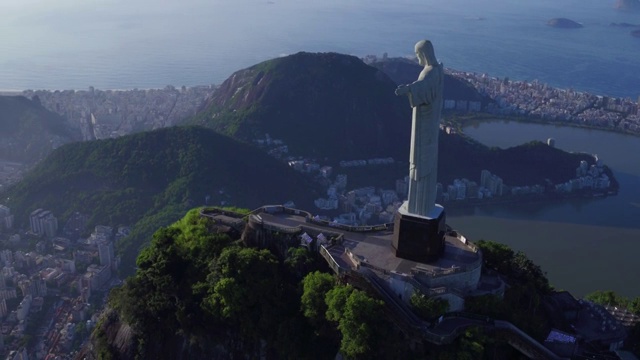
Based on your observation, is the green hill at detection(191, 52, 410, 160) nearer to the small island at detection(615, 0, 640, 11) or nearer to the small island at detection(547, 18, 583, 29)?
the small island at detection(547, 18, 583, 29)

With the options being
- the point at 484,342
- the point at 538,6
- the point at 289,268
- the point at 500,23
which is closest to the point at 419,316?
the point at 484,342

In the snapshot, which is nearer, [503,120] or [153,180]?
[153,180]

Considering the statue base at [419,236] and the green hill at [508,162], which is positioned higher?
the statue base at [419,236]

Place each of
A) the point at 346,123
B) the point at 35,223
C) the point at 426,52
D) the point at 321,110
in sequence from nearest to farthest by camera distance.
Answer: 1. the point at 426,52
2. the point at 35,223
3. the point at 346,123
4. the point at 321,110

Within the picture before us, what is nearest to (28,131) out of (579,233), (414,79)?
(414,79)

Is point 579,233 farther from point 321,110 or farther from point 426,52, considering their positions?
point 426,52

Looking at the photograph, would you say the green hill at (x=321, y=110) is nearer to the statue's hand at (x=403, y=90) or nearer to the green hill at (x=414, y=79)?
the green hill at (x=414, y=79)

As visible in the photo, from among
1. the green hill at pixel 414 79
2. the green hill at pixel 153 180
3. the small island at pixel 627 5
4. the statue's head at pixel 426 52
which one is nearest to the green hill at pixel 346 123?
the green hill at pixel 153 180
